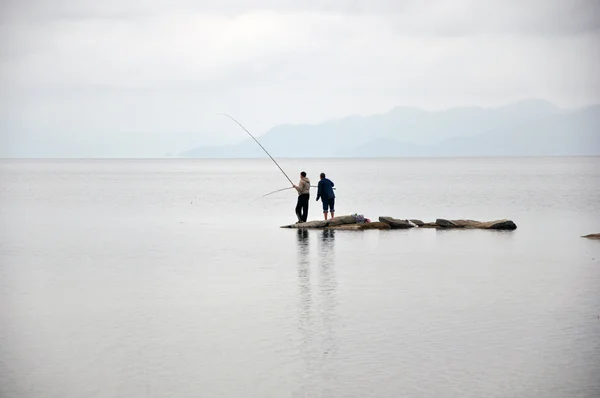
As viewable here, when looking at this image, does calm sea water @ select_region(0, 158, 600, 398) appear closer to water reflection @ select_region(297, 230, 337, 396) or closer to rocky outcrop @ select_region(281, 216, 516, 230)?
water reflection @ select_region(297, 230, 337, 396)

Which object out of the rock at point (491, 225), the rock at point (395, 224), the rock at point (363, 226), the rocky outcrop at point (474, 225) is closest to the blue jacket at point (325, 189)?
the rock at point (363, 226)

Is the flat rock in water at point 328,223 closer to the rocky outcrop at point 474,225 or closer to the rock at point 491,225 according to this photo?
the rocky outcrop at point 474,225

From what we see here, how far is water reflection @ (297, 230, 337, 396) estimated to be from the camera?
11000 mm

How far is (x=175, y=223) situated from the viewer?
35812 millimetres

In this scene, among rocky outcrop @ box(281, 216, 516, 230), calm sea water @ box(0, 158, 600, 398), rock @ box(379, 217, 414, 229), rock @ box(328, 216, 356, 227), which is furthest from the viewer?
rock @ box(379, 217, 414, 229)

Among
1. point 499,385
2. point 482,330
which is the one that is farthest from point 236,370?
point 482,330

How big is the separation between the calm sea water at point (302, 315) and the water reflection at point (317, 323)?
1.2 inches

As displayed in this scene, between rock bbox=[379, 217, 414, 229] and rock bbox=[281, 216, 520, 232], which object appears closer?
rock bbox=[281, 216, 520, 232]

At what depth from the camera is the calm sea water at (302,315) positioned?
35.9 feet

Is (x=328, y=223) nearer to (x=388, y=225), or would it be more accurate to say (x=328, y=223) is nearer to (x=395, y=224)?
(x=388, y=225)

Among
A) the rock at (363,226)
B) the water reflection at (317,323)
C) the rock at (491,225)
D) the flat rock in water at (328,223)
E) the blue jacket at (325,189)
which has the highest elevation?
the blue jacket at (325,189)

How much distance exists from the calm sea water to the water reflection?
→ 0.03 m

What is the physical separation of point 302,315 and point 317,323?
2.19 feet

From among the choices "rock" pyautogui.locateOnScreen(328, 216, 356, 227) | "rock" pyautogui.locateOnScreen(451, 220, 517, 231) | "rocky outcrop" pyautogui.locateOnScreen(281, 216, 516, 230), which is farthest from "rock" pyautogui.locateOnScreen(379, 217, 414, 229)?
"rock" pyautogui.locateOnScreen(451, 220, 517, 231)
